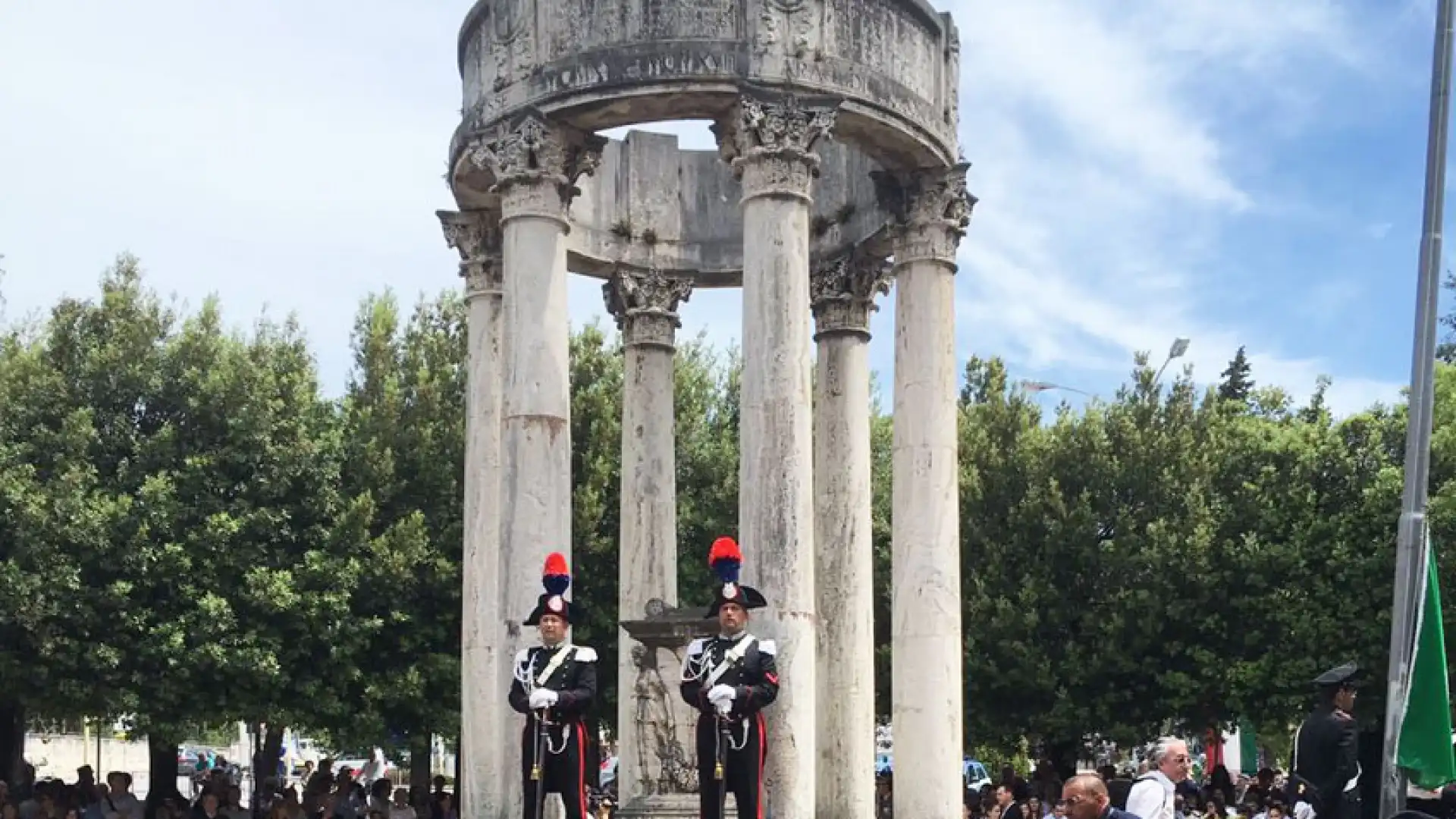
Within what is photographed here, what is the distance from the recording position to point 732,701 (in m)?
20.0

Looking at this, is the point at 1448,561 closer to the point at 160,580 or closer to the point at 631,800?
the point at 631,800

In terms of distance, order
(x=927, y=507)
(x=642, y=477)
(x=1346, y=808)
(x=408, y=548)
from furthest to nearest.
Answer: (x=408, y=548), (x=642, y=477), (x=927, y=507), (x=1346, y=808)

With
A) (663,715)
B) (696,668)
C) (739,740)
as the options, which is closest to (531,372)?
(663,715)

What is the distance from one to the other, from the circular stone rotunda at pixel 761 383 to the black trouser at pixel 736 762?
405 cm

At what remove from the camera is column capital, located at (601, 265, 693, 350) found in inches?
1337

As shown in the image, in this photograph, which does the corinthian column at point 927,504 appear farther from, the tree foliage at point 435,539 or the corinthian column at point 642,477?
the tree foliage at point 435,539

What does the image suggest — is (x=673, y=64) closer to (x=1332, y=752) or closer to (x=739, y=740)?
(x=739, y=740)

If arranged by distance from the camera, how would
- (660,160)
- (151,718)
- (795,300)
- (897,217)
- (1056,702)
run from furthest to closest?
(1056,702) < (151,718) < (660,160) < (897,217) < (795,300)

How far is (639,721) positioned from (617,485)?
58.3ft

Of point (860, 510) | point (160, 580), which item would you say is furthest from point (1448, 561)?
point (160, 580)

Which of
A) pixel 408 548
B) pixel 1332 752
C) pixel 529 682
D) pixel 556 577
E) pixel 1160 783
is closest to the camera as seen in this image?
pixel 1160 783

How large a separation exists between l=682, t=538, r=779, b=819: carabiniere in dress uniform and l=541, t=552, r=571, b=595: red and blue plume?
6.12ft

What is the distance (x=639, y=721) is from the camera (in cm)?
2850

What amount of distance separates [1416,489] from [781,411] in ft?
30.3
